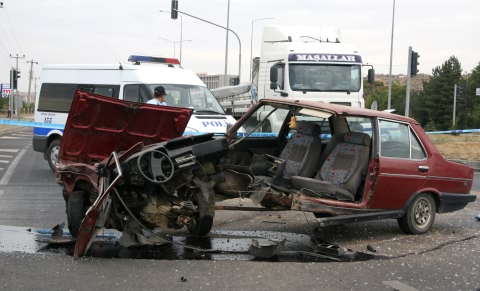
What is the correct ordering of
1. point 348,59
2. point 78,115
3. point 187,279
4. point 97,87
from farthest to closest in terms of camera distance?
point 348,59
point 97,87
point 78,115
point 187,279

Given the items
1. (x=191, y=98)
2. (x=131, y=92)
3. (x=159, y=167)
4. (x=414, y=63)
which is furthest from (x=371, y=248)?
(x=414, y=63)

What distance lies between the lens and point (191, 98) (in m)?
12.7

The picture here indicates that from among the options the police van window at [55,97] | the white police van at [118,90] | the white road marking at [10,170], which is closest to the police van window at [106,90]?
the white police van at [118,90]

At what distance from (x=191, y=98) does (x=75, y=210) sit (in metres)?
6.70

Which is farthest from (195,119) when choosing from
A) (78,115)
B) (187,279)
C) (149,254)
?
(187,279)

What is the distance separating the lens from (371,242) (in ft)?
22.8

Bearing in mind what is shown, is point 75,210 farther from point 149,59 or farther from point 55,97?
point 149,59

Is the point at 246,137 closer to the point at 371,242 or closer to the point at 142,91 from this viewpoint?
the point at 371,242

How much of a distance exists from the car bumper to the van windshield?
6.30 m

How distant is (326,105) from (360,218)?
1.46 metres

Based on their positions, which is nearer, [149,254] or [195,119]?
[149,254]

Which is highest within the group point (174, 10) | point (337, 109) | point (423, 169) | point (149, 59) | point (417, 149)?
point (174, 10)

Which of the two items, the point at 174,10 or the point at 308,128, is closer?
the point at 308,128

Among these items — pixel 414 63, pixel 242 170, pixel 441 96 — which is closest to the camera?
pixel 242 170
